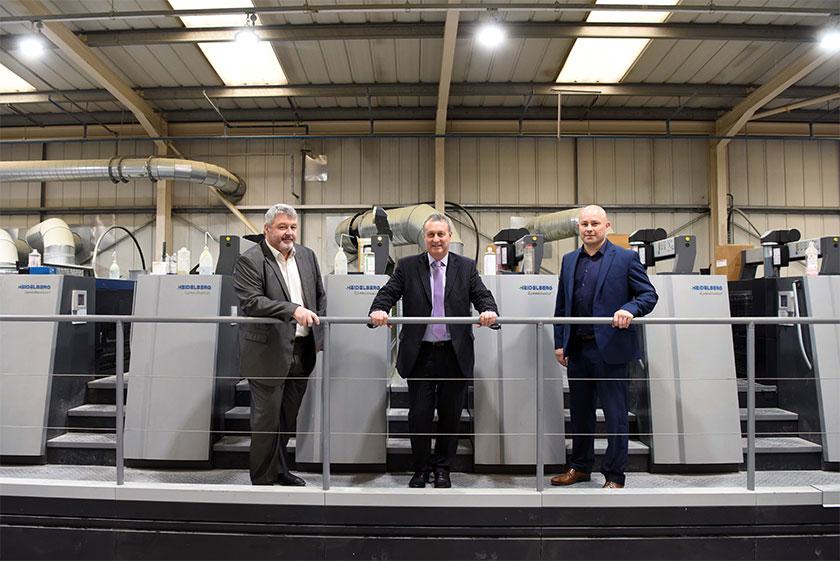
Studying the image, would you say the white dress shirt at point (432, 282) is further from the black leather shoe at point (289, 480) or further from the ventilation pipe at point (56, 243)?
the ventilation pipe at point (56, 243)

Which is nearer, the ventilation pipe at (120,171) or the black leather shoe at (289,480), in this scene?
the black leather shoe at (289,480)

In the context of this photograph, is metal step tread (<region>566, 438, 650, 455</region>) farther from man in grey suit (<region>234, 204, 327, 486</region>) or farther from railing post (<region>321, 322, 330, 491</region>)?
man in grey suit (<region>234, 204, 327, 486</region>)

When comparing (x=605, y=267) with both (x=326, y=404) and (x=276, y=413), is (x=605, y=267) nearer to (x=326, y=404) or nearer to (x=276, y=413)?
(x=326, y=404)

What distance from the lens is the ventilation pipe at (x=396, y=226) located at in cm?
535

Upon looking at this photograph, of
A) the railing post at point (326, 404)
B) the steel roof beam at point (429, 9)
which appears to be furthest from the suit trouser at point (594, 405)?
the steel roof beam at point (429, 9)

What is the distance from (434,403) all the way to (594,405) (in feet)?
2.83

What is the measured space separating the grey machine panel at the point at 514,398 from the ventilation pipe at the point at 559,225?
11.7 feet

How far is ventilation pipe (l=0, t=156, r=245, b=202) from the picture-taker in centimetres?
693

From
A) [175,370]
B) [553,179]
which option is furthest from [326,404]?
[553,179]


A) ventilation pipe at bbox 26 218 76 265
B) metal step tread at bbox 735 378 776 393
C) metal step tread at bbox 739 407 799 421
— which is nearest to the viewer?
metal step tread at bbox 739 407 799 421

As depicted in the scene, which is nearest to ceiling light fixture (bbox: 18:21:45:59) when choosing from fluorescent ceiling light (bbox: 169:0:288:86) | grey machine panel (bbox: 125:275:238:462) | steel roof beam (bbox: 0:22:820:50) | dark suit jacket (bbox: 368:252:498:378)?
steel roof beam (bbox: 0:22:820:50)

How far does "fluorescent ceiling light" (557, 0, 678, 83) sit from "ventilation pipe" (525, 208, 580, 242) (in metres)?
1.92

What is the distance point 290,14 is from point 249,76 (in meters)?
1.59

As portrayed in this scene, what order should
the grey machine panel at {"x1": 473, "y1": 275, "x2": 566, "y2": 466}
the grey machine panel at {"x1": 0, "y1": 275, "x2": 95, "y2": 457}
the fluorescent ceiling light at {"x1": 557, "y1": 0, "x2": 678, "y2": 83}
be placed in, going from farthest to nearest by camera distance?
the fluorescent ceiling light at {"x1": 557, "y1": 0, "x2": 678, "y2": 83} → the grey machine panel at {"x1": 0, "y1": 275, "x2": 95, "y2": 457} → the grey machine panel at {"x1": 473, "y1": 275, "x2": 566, "y2": 466}
